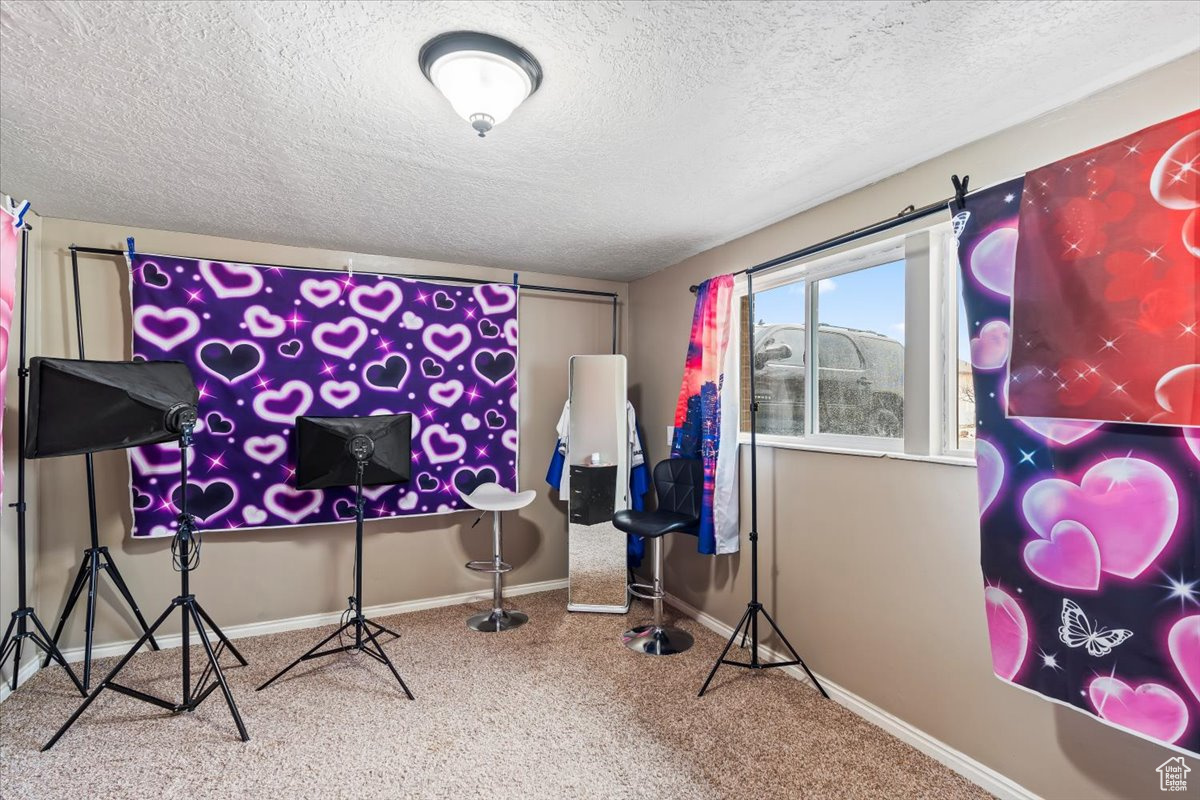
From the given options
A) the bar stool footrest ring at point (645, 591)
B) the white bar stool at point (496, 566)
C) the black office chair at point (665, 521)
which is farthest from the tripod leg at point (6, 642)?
the bar stool footrest ring at point (645, 591)

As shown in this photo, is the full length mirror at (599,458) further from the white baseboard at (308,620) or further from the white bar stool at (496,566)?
the white baseboard at (308,620)

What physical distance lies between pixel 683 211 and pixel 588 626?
8.11 ft

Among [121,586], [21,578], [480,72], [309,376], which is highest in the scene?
[480,72]

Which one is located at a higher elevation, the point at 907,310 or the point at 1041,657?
the point at 907,310

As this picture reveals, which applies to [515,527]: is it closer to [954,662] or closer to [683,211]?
[683,211]

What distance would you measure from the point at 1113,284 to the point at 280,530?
3950mm

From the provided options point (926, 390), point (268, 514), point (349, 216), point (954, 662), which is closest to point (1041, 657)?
point (954, 662)

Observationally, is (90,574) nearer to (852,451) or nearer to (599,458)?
(599,458)

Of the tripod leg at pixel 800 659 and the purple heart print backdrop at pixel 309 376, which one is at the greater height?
the purple heart print backdrop at pixel 309 376

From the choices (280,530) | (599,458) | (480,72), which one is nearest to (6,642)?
(280,530)

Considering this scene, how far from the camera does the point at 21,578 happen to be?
2539 mm

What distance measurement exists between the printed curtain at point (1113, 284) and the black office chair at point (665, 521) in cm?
170

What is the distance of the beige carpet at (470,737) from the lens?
1988 mm

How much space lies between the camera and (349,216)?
2.86 meters
